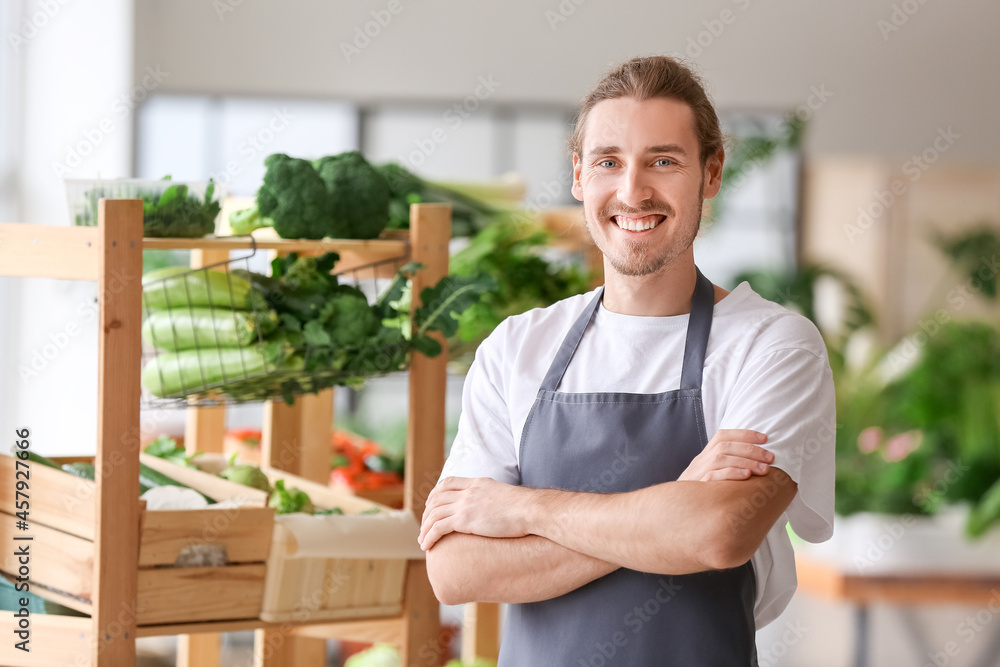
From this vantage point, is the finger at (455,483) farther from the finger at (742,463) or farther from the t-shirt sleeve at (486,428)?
the finger at (742,463)

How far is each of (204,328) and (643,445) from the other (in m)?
0.95

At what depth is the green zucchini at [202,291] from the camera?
6.48 ft

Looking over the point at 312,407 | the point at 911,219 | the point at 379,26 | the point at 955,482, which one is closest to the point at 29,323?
the point at 312,407

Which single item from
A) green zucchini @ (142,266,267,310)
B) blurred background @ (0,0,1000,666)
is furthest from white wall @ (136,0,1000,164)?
green zucchini @ (142,266,267,310)

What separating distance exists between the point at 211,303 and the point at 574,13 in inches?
240

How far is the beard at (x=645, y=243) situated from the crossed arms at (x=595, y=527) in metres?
0.29

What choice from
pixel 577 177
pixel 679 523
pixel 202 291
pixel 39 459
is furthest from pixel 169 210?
pixel 679 523

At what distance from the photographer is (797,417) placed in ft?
4.53

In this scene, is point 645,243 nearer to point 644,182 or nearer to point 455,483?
point 644,182

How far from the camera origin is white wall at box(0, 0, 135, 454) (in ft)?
14.9

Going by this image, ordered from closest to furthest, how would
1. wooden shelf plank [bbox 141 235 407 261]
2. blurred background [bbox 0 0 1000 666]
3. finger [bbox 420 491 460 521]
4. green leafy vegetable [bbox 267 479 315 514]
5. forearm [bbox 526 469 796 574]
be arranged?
forearm [bbox 526 469 796 574]
finger [bbox 420 491 460 521]
wooden shelf plank [bbox 141 235 407 261]
green leafy vegetable [bbox 267 479 315 514]
blurred background [bbox 0 0 1000 666]

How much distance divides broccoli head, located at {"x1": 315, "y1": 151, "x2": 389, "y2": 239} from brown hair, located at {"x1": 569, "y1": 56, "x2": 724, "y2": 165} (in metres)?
0.68

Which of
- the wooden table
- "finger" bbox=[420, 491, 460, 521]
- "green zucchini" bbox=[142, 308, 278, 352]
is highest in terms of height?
"green zucchini" bbox=[142, 308, 278, 352]

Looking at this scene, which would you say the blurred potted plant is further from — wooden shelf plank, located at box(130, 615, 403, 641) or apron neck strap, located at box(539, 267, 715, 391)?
apron neck strap, located at box(539, 267, 715, 391)
